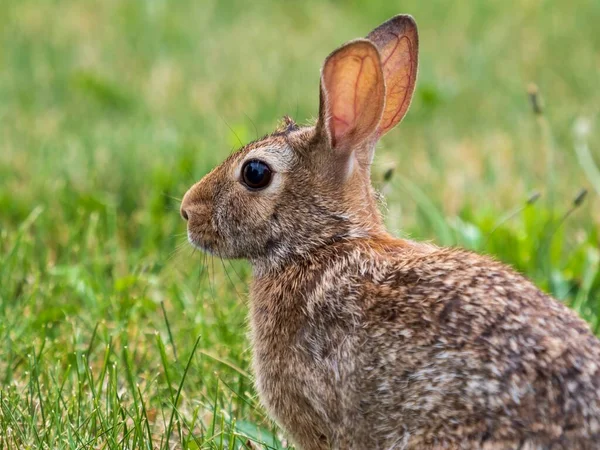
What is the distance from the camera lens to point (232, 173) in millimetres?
3920

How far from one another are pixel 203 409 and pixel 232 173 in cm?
92

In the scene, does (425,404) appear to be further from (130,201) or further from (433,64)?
(433,64)

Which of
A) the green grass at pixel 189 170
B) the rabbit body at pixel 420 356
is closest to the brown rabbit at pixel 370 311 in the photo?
the rabbit body at pixel 420 356

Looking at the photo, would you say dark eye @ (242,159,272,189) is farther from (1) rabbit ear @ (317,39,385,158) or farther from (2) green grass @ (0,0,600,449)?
(2) green grass @ (0,0,600,449)

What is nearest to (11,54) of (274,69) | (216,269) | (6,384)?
(274,69)

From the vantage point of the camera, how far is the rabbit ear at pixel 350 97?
11.8 feet

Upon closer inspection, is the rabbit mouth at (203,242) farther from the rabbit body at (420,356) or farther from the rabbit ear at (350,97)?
the rabbit ear at (350,97)

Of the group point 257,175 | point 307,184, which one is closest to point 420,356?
point 307,184

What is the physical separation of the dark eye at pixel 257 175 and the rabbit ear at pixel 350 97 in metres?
0.25

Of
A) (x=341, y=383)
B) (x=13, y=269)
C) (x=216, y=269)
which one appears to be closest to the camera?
(x=341, y=383)

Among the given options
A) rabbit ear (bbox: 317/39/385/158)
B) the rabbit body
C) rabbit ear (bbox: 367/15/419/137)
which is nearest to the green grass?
the rabbit body

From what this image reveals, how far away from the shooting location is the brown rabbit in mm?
2988

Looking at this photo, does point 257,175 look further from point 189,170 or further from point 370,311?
point 189,170

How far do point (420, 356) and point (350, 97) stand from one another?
1.05m
